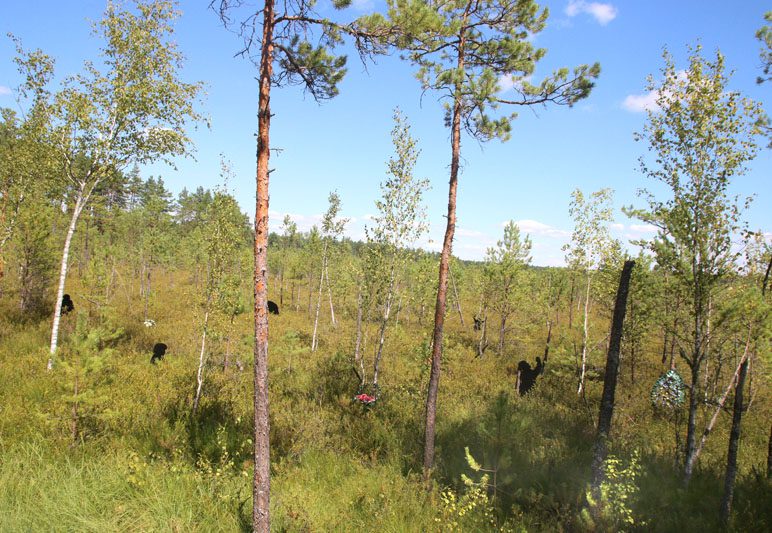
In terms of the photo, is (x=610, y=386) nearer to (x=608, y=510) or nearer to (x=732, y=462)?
(x=608, y=510)

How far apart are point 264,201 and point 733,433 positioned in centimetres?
1043

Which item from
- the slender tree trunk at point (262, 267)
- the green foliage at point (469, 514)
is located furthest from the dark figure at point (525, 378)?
the slender tree trunk at point (262, 267)

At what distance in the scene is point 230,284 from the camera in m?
11.7

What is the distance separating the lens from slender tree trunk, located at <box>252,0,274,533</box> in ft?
18.6

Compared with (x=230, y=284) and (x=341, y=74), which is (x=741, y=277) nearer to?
(x=341, y=74)

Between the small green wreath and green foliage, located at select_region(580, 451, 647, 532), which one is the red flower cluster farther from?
the small green wreath

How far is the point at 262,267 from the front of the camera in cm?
569

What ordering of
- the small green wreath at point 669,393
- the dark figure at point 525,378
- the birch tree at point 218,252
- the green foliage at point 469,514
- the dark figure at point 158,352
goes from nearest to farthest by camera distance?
1. the green foliage at point 469,514
2. the birch tree at point 218,252
3. the small green wreath at point 669,393
4. the dark figure at point 158,352
5. the dark figure at point 525,378

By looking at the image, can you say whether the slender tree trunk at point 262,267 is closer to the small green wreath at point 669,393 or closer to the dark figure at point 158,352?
the dark figure at point 158,352

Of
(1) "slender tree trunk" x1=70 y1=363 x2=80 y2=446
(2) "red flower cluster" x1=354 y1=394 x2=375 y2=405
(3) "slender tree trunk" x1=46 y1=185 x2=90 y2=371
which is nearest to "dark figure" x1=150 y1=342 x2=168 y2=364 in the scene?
(3) "slender tree trunk" x1=46 y1=185 x2=90 y2=371

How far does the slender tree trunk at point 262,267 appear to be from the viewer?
5.66 metres

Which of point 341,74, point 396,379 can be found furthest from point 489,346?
point 341,74

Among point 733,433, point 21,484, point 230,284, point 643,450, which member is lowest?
point 643,450

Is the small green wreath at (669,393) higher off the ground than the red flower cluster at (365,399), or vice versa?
the small green wreath at (669,393)
